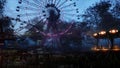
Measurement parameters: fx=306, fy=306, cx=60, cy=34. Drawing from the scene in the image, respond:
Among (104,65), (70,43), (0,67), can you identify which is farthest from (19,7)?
(70,43)

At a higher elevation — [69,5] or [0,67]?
[69,5]

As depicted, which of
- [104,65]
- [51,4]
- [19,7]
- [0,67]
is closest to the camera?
[104,65]

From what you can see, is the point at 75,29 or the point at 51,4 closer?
the point at 51,4

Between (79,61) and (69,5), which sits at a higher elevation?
(69,5)

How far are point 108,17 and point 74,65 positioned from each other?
4043cm

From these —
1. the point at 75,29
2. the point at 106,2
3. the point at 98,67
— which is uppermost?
the point at 106,2

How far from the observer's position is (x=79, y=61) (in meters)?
18.1

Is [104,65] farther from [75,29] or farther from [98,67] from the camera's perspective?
[75,29]

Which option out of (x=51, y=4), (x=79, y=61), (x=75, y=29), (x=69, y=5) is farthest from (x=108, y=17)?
(x=79, y=61)

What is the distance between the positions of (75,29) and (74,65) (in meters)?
43.3

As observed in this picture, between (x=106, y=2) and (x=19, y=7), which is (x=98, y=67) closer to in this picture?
(x=19, y=7)

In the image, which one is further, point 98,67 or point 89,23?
point 89,23

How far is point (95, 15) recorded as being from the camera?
197 ft

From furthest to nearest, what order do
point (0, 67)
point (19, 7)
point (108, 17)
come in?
point (108, 17)
point (19, 7)
point (0, 67)
